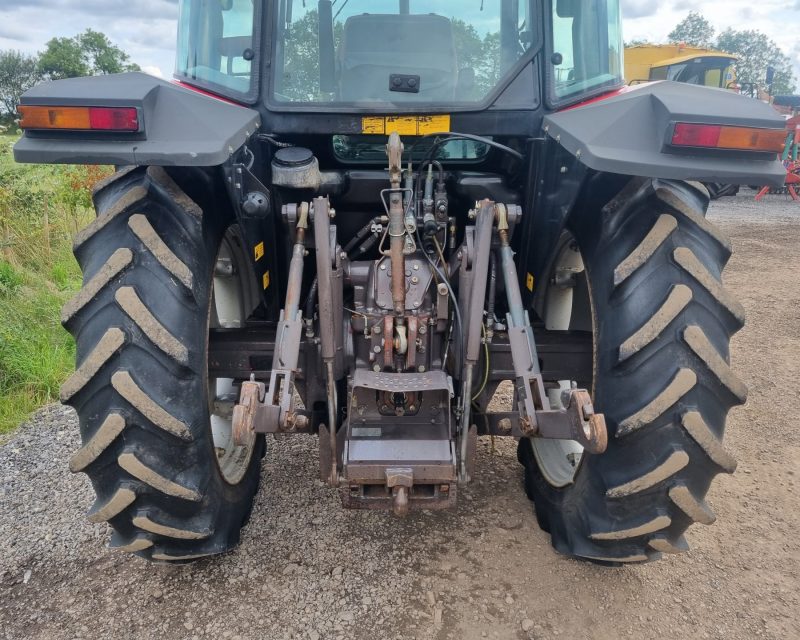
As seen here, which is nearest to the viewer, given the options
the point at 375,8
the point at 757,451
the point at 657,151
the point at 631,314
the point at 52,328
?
the point at 657,151

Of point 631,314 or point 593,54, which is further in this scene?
point 593,54

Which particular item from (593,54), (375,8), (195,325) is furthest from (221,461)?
(593,54)

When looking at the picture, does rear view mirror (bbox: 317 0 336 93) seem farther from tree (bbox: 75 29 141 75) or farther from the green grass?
tree (bbox: 75 29 141 75)

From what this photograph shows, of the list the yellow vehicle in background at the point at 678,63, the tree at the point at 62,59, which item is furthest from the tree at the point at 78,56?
the yellow vehicle in background at the point at 678,63

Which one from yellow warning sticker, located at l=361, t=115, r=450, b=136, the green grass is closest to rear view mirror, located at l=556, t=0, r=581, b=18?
yellow warning sticker, located at l=361, t=115, r=450, b=136

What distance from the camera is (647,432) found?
1.83 m

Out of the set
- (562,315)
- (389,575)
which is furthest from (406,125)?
(389,575)

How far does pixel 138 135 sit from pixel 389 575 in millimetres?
1706

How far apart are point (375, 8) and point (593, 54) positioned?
0.85 metres

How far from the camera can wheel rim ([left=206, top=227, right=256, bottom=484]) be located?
97.7 inches

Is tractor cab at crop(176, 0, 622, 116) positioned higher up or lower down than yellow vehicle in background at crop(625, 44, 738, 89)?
lower down

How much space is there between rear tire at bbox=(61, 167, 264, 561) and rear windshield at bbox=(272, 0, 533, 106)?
68cm

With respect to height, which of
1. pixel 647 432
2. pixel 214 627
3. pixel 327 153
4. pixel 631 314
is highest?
pixel 327 153

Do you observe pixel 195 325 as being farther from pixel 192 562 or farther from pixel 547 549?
pixel 547 549
